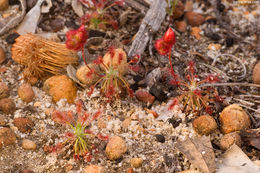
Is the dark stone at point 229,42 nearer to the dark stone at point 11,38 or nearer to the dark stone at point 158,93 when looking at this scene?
the dark stone at point 158,93

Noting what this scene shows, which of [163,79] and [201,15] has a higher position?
[201,15]

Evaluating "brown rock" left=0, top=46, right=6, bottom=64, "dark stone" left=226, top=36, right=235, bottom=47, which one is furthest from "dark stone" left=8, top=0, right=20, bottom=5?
"dark stone" left=226, top=36, right=235, bottom=47

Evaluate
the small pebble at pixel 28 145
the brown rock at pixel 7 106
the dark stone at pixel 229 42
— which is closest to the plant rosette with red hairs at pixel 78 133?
the small pebble at pixel 28 145

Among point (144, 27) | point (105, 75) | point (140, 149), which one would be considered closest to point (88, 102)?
point (105, 75)

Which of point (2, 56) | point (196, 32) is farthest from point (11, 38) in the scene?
point (196, 32)

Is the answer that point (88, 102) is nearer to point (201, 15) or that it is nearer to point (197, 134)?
point (197, 134)

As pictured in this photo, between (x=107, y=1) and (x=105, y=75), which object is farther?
(x=107, y=1)

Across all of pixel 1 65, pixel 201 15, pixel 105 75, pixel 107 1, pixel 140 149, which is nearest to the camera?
pixel 140 149
